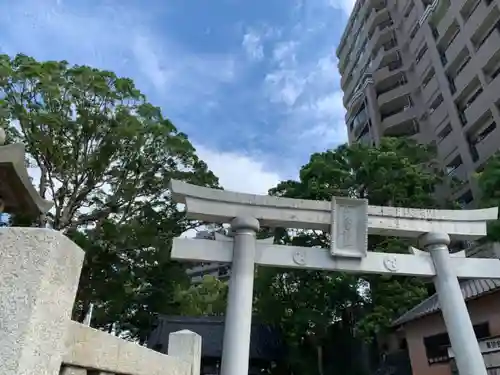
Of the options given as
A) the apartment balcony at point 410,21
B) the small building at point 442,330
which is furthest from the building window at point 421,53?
the small building at point 442,330

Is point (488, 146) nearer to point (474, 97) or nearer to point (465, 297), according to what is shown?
point (474, 97)

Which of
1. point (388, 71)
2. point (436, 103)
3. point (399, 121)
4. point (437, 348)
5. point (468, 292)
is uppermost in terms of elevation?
point (388, 71)

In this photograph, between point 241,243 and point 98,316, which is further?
point 98,316

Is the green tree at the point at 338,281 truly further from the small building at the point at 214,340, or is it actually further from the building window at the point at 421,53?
the building window at the point at 421,53

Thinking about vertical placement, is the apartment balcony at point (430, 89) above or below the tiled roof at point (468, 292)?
above

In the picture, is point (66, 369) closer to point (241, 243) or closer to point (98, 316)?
point (241, 243)

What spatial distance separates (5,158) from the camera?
454 cm

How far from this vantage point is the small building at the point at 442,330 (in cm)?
886

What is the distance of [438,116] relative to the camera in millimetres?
23812

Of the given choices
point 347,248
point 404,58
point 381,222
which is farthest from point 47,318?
point 404,58

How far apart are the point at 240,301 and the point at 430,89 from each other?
22.6 m

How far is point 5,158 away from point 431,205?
41.5 ft

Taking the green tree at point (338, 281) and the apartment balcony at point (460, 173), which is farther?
the apartment balcony at point (460, 173)

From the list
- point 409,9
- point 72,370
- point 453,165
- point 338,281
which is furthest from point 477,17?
point 72,370
